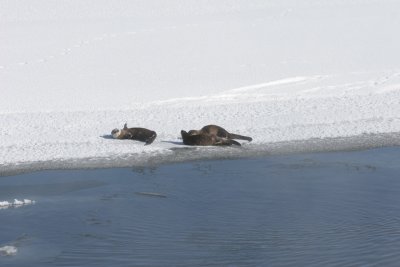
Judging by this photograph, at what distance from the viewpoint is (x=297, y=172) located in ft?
39.1

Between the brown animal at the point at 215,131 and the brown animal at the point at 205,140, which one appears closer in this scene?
the brown animal at the point at 205,140

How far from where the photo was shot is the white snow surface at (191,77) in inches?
563

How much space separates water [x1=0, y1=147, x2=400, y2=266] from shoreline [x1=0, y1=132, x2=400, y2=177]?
11.8 inches

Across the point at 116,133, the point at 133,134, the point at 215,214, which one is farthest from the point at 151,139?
the point at 215,214

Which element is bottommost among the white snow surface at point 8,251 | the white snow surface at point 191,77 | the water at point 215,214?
the white snow surface at point 8,251

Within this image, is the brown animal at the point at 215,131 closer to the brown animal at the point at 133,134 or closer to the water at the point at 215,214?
the brown animal at the point at 133,134

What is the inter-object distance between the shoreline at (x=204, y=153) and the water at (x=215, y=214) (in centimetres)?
30

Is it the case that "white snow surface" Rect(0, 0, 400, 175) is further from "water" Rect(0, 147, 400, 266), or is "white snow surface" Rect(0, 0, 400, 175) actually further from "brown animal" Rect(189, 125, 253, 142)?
"water" Rect(0, 147, 400, 266)

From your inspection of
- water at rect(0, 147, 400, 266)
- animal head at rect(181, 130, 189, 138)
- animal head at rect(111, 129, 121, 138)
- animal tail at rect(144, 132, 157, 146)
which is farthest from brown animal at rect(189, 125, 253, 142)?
animal head at rect(111, 129, 121, 138)

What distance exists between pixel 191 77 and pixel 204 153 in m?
5.65

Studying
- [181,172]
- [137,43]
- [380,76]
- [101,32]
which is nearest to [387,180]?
[181,172]

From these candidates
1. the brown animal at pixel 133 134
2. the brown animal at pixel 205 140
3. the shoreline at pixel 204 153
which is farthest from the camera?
the brown animal at pixel 133 134

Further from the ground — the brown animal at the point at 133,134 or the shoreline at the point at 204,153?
the brown animal at the point at 133,134

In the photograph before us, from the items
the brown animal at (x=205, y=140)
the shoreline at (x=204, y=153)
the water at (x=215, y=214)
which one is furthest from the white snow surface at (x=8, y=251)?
the brown animal at (x=205, y=140)
